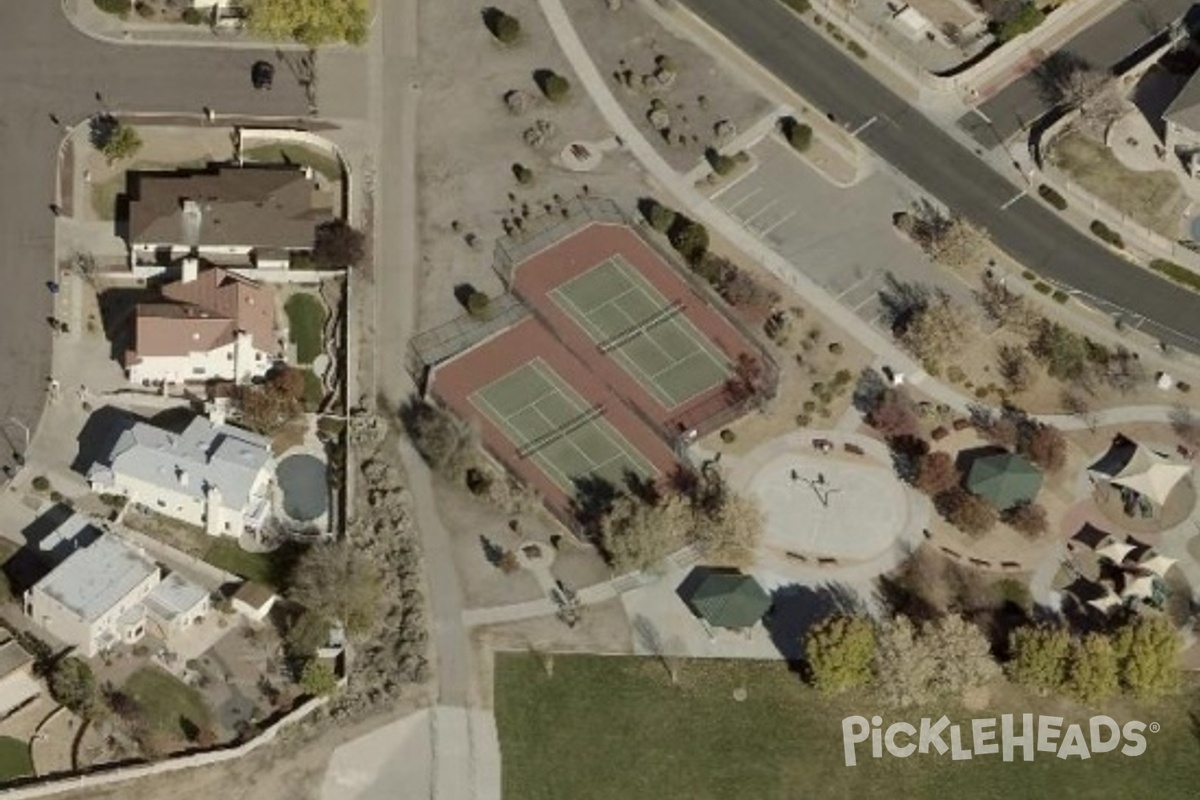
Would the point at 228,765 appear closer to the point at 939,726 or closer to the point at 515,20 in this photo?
the point at 939,726

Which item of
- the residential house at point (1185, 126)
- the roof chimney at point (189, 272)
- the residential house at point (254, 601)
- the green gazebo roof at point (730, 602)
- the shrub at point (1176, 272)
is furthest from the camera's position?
the residential house at point (1185, 126)

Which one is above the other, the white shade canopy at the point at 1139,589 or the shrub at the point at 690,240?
the shrub at the point at 690,240

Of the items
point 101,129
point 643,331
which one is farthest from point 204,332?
point 643,331

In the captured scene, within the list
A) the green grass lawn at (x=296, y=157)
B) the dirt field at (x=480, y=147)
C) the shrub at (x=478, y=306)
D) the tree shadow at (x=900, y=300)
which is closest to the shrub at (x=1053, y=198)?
the tree shadow at (x=900, y=300)

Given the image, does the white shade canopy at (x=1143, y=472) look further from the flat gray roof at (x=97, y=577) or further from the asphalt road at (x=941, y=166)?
the flat gray roof at (x=97, y=577)

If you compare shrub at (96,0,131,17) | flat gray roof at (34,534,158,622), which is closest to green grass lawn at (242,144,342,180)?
shrub at (96,0,131,17)

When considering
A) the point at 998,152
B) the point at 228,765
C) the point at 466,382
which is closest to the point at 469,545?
the point at 466,382

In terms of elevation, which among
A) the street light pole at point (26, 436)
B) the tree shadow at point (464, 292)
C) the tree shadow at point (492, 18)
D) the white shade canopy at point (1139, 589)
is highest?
the tree shadow at point (492, 18)
